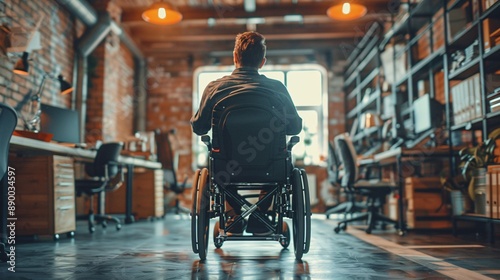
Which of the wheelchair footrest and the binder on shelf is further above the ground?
the binder on shelf

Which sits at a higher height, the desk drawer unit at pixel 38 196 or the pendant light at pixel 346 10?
the pendant light at pixel 346 10

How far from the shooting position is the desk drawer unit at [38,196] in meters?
3.62

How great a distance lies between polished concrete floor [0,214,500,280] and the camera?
2.15 meters

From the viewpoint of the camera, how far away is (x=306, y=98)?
9.13 m

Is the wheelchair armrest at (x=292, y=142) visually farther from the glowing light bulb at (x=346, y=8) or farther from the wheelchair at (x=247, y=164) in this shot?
the glowing light bulb at (x=346, y=8)

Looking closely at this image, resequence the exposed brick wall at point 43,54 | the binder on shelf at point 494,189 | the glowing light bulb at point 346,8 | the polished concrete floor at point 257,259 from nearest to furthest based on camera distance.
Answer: the polished concrete floor at point 257,259
the binder on shelf at point 494,189
the exposed brick wall at point 43,54
the glowing light bulb at point 346,8

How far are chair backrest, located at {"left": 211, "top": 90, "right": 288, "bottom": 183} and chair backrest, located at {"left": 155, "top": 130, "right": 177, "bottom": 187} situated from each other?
14.1 ft

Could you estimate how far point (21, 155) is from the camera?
12.4 feet

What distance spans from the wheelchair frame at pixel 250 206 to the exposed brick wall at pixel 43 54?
9.94ft

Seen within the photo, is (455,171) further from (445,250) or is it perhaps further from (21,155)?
(21,155)

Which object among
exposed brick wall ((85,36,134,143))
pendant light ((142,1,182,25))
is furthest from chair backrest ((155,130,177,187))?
pendant light ((142,1,182,25))

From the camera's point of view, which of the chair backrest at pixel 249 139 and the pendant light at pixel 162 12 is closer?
the chair backrest at pixel 249 139

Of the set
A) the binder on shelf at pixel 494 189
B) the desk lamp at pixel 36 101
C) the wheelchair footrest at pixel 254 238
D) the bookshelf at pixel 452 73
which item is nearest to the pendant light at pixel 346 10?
the bookshelf at pixel 452 73

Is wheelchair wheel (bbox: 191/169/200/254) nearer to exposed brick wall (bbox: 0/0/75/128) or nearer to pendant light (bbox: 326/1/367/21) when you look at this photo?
exposed brick wall (bbox: 0/0/75/128)
